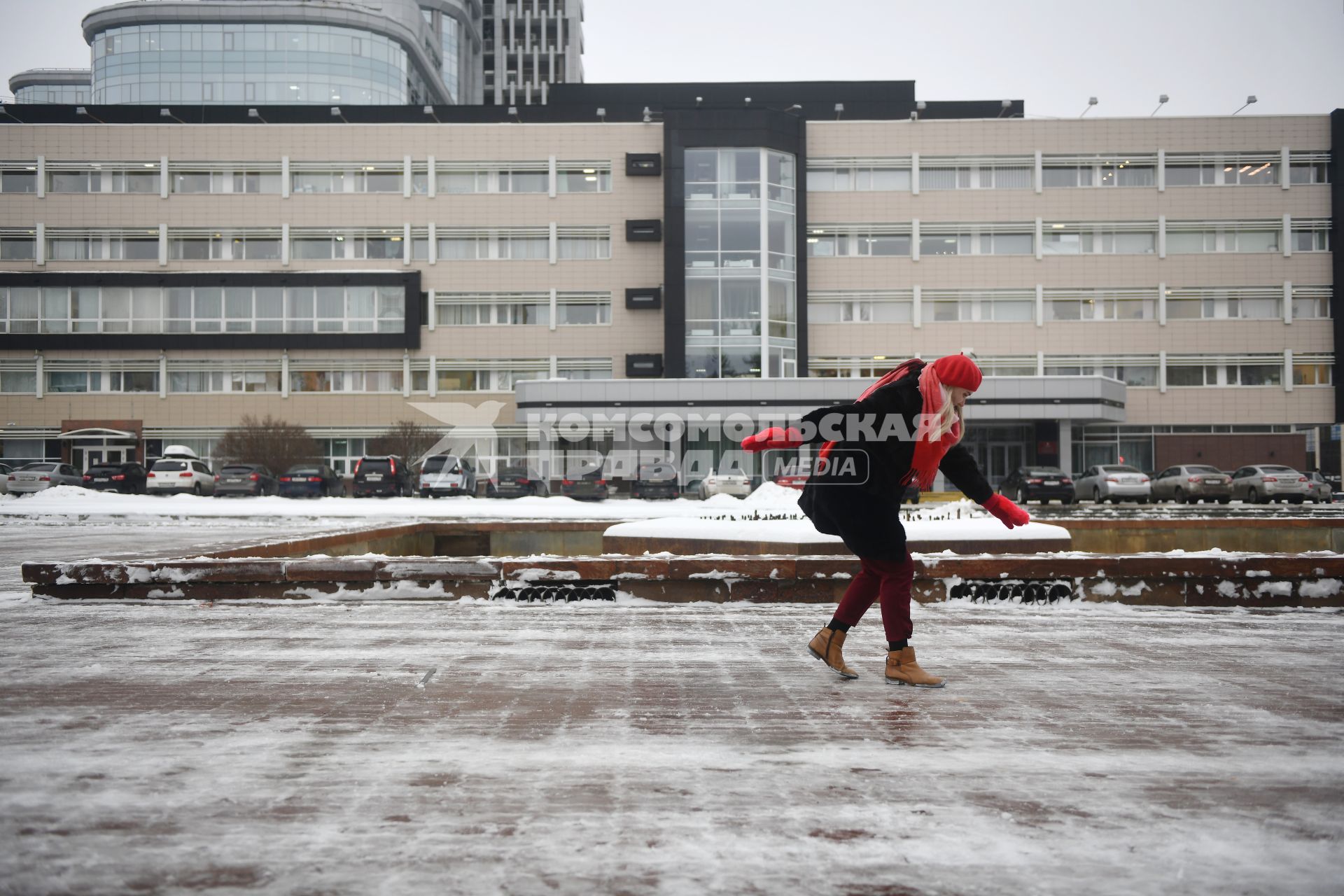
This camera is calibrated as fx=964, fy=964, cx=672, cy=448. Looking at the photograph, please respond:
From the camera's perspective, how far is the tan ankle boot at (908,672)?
15.7ft

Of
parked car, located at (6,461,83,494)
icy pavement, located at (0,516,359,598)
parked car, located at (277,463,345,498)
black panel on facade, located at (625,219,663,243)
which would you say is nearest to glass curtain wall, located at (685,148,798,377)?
black panel on facade, located at (625,219,663,243)

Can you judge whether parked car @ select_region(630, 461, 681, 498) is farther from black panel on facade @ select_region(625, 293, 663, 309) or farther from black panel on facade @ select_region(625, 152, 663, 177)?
black panel on facade @ select_region(625, 152, 663, 177)

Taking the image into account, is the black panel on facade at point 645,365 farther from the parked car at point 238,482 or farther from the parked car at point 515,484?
the parked car at point 238,482

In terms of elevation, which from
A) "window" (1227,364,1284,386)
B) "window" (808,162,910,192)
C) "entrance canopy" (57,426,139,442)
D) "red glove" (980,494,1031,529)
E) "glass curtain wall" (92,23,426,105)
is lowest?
"red glove" (980,494,1031,529)

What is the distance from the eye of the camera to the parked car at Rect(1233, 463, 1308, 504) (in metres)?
32.9

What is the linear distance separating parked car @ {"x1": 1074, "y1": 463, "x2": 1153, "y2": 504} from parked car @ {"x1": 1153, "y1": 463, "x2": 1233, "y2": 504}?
36.2 inches

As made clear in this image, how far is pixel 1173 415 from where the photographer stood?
1982 inches

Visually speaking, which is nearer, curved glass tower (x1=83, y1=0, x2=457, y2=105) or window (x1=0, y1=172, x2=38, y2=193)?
window (x1=0, y1=172, x2=38, y2=193)

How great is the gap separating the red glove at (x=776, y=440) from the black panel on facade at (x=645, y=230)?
46.1 m

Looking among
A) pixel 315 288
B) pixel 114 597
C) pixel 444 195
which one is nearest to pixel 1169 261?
pixel 444 195

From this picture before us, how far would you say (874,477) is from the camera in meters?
4.87

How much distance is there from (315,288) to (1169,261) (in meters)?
45.3

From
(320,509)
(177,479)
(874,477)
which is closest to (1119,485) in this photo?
(320,509)

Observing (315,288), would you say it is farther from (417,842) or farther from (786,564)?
(417,842)
